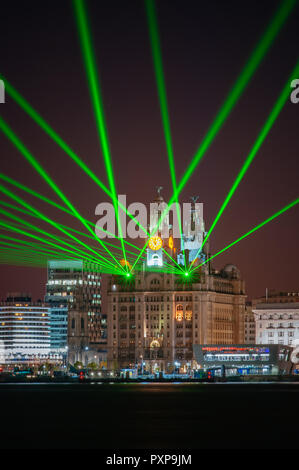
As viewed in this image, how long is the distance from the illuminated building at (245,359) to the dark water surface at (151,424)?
90.5 m

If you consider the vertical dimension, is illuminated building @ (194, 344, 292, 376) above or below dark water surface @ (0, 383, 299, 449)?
above

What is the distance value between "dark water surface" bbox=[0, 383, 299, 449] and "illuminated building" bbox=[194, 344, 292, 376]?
9050 cm

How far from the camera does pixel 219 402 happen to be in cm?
9612

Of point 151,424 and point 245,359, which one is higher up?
point 245,359

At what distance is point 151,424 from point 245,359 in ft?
410

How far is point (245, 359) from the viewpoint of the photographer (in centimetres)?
19038

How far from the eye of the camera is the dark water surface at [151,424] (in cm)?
5475

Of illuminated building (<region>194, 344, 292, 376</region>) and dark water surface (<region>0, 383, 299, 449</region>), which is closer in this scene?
dark water surface (<region>0, 383, 299, 449</region>)

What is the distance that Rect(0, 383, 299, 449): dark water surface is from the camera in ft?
180

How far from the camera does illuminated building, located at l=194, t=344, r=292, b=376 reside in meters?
188

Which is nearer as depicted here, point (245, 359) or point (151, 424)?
point (151, 424)

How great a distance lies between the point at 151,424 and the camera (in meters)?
67.2
